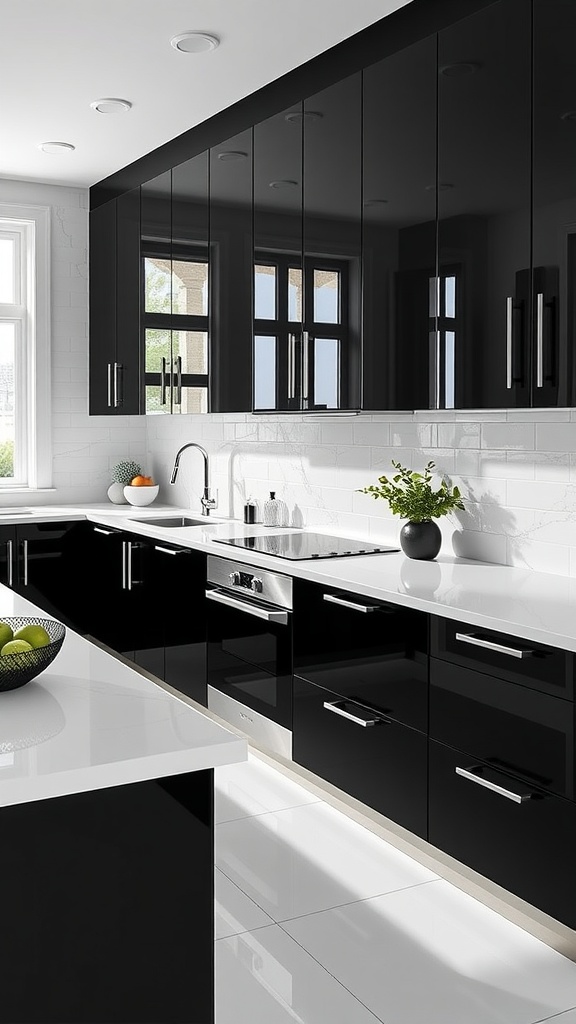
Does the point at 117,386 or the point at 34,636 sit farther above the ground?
the point at 117,386

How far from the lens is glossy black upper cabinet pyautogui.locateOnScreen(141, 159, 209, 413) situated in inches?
178

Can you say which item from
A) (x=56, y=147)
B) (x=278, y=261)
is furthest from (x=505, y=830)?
(x=56, y=147)

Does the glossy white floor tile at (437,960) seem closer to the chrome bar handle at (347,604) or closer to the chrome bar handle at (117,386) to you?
the chrome bar handle at (347,604)

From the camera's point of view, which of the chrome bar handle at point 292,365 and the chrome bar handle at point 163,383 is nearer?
the chrome bar handle at point 292,365

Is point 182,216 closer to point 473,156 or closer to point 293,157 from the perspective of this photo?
point 293,157

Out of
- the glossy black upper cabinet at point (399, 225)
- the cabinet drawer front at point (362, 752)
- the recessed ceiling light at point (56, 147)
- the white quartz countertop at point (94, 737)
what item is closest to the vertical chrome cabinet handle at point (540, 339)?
the glossy black upper cabinet at point (399, 225)

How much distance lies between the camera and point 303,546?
13.3 feet

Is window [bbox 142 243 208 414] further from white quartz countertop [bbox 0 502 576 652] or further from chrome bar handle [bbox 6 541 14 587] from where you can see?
chrome bar handle [bbox 6 541 14 587]

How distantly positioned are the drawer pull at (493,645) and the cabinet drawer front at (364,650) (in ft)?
0.64

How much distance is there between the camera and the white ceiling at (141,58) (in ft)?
10.7

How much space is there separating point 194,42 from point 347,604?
6.92 feet

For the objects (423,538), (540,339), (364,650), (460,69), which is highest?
(460,69)

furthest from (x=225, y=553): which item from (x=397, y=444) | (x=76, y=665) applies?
(x=76, y=665)

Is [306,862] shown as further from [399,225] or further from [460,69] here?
[460,69]
